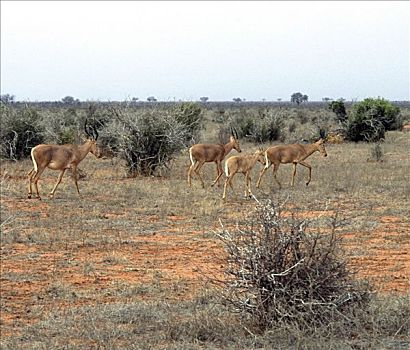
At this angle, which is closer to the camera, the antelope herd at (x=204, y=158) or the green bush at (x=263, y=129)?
the antelope herd at (x=204, y=158)

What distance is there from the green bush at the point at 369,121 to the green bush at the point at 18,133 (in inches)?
642

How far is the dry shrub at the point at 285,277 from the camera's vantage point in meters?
7.31

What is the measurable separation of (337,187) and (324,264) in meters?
12.1

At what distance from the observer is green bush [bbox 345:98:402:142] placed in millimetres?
36188

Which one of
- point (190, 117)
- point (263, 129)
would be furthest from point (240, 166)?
point (263, 129)

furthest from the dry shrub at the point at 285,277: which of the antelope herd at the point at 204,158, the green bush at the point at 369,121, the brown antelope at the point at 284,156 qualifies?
the green bush at the point at 369,121

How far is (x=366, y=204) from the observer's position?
55.3 ft

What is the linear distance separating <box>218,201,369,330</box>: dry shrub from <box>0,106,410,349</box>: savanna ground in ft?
1.02

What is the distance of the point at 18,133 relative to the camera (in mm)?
27219

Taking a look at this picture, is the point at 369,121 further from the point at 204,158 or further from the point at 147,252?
the point at 147,252

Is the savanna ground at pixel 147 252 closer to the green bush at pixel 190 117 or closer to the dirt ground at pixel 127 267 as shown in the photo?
the dirt ground at pixel 127 267

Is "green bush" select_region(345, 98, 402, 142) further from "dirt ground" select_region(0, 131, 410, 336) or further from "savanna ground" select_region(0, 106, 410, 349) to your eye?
"dirt ground" select_region(0, 131, 410, 336)

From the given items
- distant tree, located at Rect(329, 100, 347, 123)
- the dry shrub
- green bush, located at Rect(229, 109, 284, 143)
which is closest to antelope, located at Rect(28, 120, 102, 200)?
the dry shrub

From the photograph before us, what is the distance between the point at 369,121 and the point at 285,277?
1174 inches
